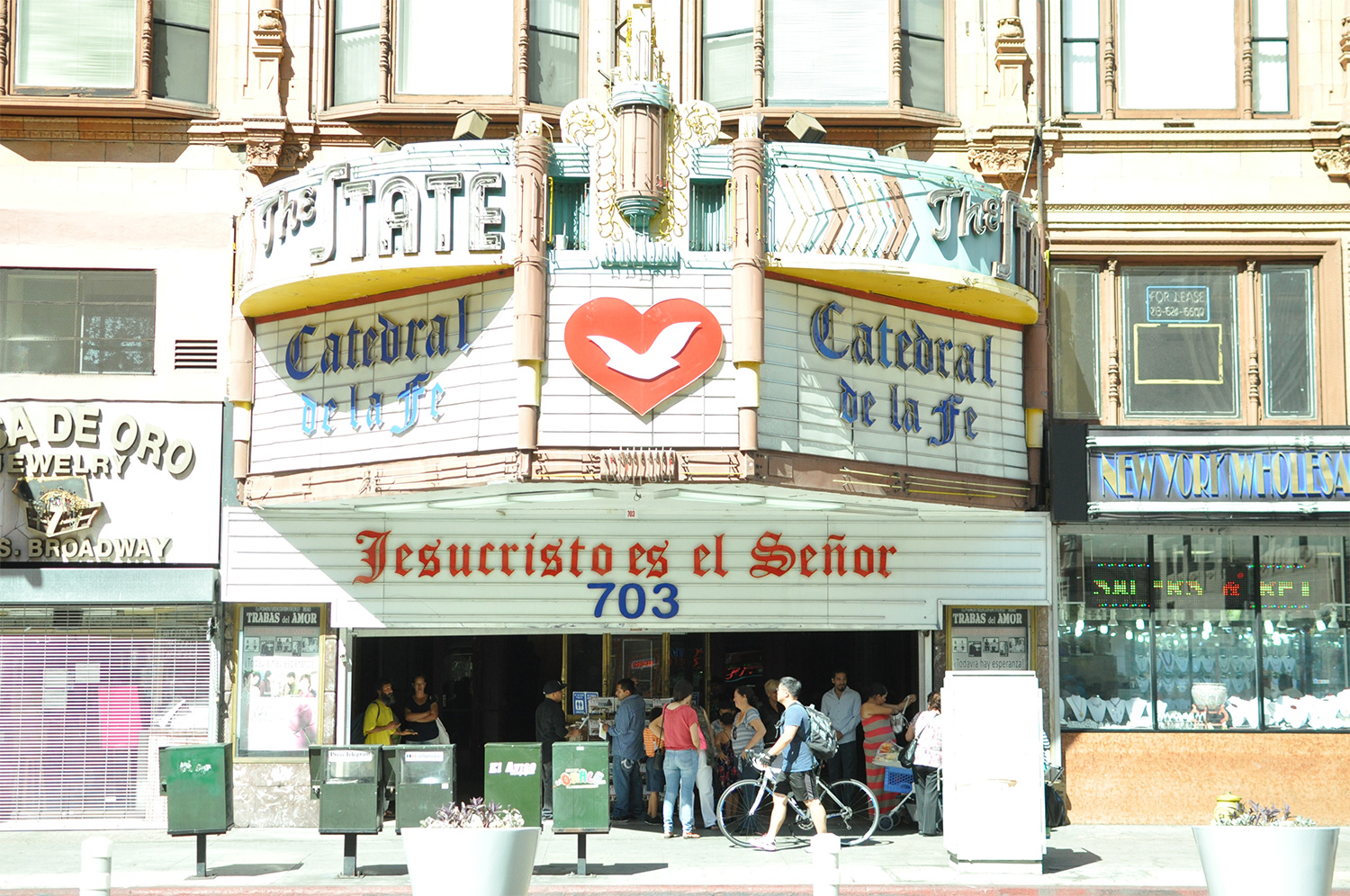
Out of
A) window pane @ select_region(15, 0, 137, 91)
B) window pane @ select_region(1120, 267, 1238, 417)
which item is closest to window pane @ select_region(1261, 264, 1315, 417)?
window pane @ select_region(1120, 267, 1238, 417)

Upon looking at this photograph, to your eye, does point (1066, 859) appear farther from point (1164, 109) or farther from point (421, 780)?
point (1164, 109)

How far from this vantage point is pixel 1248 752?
60.6 feet

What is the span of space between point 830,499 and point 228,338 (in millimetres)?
7926

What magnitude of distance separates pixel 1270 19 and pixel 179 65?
47.9 ft

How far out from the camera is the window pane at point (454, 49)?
19250mm

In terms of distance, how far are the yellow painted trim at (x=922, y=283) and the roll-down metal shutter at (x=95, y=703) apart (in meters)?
8.70

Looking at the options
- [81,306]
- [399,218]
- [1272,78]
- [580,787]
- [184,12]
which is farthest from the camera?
[1272,78]

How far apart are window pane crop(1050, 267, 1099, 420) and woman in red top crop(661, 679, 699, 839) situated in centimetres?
642

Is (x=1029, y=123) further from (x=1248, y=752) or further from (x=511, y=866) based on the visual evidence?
(x=511, y=866)

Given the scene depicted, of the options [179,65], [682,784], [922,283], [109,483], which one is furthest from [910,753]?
[179,65]

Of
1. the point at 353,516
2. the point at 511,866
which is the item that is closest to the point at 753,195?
the point at 353,516

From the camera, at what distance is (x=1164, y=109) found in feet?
64.3

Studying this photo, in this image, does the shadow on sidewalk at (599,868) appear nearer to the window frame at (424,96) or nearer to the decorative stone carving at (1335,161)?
the window frame at (424,96)

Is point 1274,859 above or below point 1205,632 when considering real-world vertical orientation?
below
